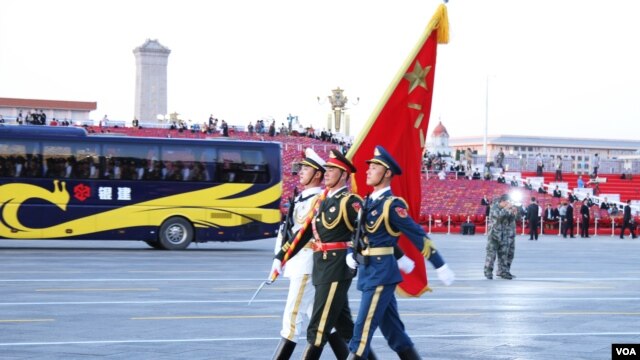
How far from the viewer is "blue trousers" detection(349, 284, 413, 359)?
927 centimetres

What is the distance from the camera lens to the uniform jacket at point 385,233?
9.46m

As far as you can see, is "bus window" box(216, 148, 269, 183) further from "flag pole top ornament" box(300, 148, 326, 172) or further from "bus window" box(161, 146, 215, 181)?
"flag pole top ornament" box(300, 148, 326, 172)

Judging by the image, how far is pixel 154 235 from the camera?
31.5m

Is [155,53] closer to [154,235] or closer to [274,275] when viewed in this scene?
[154,235]

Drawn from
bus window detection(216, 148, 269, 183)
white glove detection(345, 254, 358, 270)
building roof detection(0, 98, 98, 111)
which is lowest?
white glove detection(345, 254, 358, 270)

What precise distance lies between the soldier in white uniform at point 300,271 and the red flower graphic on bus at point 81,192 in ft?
68.1

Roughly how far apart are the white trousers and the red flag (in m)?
1.09

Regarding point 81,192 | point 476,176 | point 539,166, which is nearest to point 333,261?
point 81,192

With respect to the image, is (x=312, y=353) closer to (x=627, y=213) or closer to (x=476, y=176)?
(x=627, y=213)

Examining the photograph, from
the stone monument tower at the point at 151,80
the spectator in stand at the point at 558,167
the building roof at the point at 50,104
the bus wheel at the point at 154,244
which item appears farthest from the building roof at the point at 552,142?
the bus wheel at the point at 154,244

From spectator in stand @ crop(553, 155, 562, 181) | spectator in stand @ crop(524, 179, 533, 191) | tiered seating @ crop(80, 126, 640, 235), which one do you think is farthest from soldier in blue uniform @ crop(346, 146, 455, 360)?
spectator in stand @ crop(553, 155, 562, 181)

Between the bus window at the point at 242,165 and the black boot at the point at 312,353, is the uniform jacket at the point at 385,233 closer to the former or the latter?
the black boot at the point at 312,353

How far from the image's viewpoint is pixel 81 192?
101 ft

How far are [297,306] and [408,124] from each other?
96.3 inches
